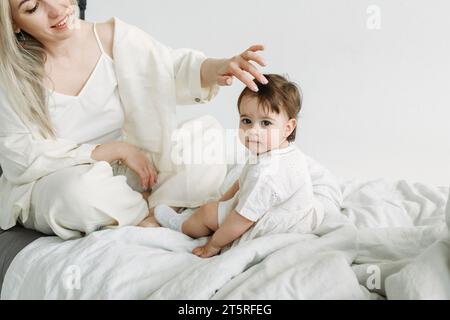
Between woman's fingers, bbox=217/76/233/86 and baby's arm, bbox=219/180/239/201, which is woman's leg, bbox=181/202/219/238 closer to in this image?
baby's arm, bbox=219/180/239/201

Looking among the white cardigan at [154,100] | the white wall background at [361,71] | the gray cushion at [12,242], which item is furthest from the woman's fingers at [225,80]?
the white wall background at [361,71]

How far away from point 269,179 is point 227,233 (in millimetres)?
139

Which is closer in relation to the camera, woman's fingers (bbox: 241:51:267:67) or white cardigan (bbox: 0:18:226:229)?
woman's fingers (bbox: 241:51:267:67)

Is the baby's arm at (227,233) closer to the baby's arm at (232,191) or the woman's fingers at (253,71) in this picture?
the baby's arm at (232,191)

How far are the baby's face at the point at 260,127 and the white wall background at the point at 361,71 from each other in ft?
3.65

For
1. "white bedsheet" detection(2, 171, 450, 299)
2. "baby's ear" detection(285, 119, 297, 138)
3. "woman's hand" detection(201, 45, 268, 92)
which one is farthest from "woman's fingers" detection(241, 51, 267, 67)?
"white bedsheet" detection(2, 171, 450, 299)

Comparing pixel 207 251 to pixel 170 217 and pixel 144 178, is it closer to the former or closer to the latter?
pixel 170 217

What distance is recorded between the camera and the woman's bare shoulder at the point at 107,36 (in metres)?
1.50

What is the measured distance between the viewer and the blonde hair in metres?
1.34

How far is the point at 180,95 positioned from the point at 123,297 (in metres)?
0.67

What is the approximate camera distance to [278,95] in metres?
1.18

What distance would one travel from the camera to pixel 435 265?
893 mm

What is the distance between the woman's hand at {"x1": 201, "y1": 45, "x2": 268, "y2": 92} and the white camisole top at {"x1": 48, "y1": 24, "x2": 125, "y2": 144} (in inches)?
9.4

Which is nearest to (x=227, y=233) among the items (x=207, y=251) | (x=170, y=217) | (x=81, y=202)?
(x=207, y=251)
